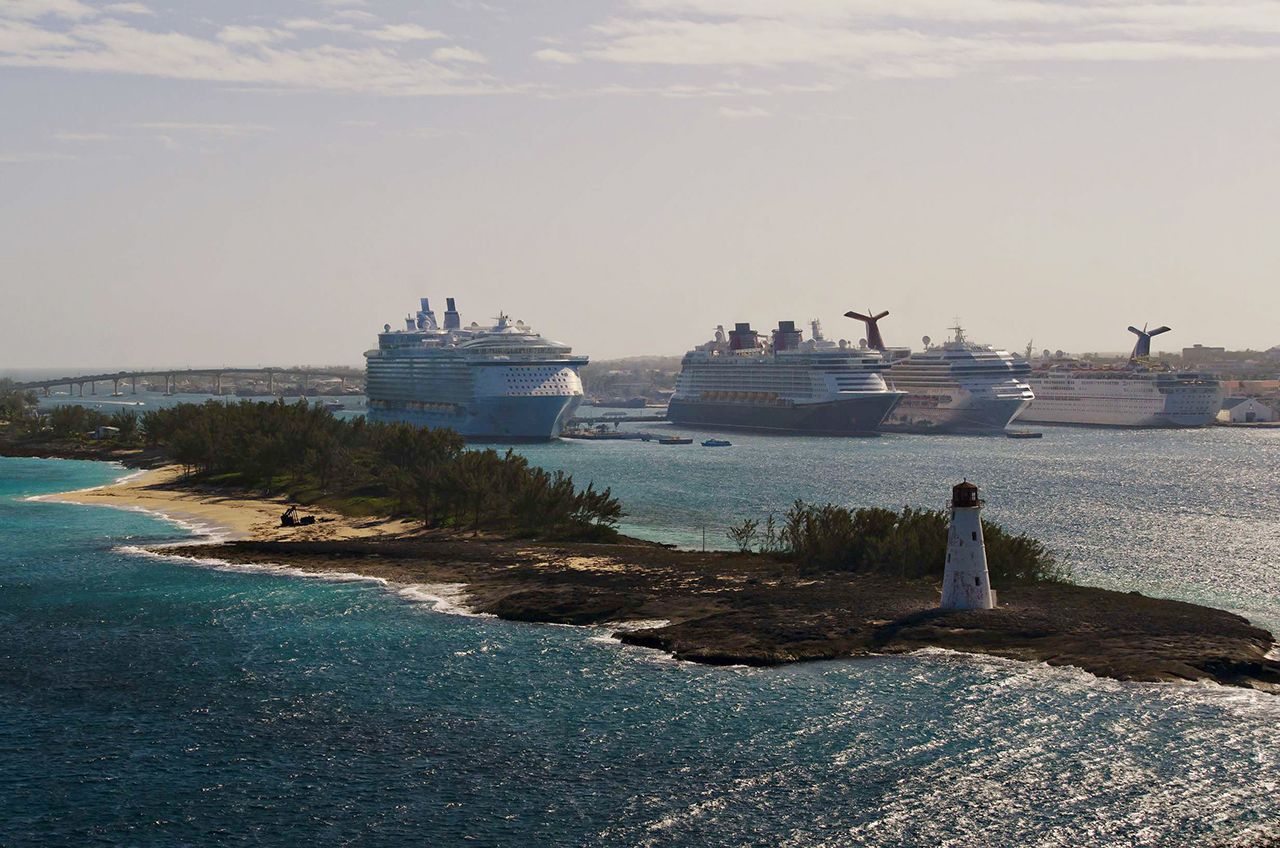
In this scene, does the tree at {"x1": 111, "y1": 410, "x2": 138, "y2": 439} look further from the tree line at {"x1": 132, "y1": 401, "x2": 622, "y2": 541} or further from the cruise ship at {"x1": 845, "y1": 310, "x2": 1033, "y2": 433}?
the cruise ship at {"x1": 845, "y1": 310, "x2": 1033, "y2": 433}

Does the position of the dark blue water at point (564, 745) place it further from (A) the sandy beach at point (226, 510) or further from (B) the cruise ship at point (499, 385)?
(B) the cruise ship at point (499, 385)

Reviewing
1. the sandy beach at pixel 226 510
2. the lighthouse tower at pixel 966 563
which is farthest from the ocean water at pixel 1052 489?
the sandy beach at pixel 226 510

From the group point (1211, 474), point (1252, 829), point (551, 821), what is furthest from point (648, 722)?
point (1211, 474)

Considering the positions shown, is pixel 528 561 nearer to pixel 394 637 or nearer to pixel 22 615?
pixel 394 637

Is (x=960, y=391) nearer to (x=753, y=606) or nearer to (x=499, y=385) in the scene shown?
(x=499, y=385)

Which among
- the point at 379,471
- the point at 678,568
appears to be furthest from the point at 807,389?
the point at 678,568

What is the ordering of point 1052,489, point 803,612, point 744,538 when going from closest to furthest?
point 803,612
point 744,538
point 1052,489
